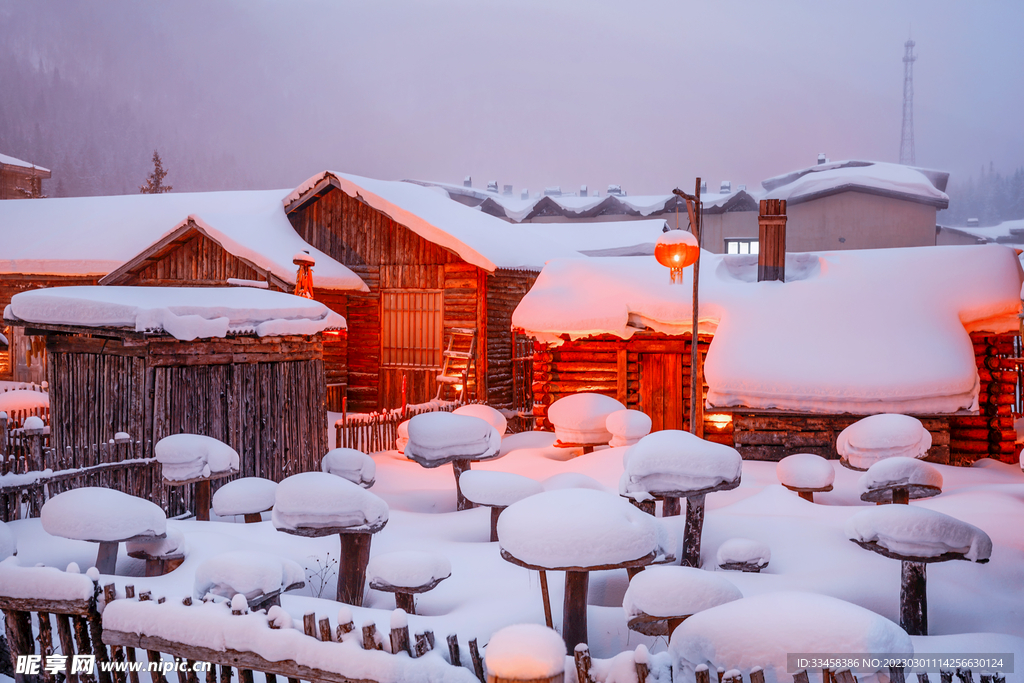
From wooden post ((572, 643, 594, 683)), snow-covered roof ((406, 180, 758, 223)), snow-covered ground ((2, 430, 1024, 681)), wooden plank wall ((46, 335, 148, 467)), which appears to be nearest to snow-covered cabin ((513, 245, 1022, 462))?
snow-covered ground ((2, 430, 1024, 681))

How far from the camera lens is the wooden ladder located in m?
17.5

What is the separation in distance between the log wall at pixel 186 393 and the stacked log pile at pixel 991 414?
37.9ft

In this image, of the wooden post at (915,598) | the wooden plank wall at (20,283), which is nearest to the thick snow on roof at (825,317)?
the wooden post at (915,598)

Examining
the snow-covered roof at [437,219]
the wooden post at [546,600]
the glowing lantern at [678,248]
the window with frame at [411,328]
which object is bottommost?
the wooden post at [546,600]

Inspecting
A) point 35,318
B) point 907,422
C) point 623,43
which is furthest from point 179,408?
point 623,43

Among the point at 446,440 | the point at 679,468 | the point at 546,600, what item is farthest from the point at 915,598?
the point at 446,440

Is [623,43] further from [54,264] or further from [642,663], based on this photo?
[642,663]

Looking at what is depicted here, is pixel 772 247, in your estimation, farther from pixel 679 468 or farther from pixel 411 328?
pixel 411 328

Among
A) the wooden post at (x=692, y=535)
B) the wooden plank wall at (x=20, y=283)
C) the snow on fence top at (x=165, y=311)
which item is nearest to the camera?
the wooden post at (x=692, y=535)

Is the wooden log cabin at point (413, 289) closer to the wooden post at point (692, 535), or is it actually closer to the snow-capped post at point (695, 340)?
the snow-capped post at point (695, 340)

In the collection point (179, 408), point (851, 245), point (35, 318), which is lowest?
point (179, 408)

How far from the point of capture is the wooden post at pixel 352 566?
5855 mm

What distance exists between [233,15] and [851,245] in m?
110

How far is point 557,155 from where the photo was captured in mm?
135250
